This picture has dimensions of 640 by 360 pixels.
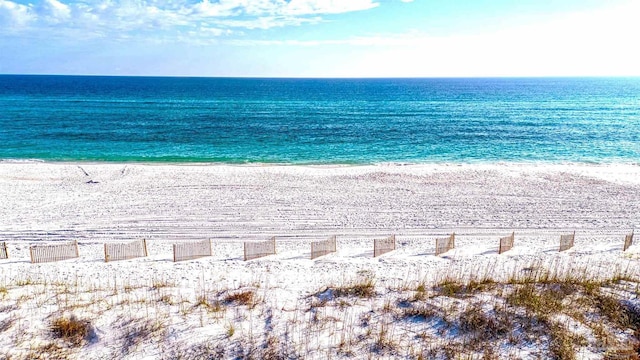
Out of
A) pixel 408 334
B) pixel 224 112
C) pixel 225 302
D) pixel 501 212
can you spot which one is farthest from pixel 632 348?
pixel 224 112

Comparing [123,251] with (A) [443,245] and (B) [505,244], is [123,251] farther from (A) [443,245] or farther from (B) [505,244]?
(B) [505,244]

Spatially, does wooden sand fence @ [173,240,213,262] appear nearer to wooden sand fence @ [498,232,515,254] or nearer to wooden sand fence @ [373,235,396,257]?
wooden sand fence @ [373,235,396,257]

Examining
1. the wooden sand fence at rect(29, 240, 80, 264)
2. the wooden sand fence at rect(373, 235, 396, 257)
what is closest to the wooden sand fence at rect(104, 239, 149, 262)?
the wooden sand fence at rect(29, 240, 80, 264)

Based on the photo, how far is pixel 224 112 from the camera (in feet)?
243

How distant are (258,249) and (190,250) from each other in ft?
8.33

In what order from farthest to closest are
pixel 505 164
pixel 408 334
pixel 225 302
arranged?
pixel 505 164 < pixel 225 302 < pixel 408 334

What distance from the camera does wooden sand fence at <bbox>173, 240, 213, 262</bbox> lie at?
15.4m

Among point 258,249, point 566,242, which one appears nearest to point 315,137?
point 258,249

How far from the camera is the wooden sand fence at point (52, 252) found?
1506 centimetres

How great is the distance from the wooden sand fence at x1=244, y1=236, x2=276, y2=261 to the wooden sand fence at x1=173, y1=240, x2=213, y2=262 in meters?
1.54

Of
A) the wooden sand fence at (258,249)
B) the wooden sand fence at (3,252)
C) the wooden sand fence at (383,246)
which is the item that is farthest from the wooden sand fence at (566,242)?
the wooden sand fence at (3,252)

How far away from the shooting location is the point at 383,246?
16.7 metres

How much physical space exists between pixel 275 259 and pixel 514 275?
8.23m

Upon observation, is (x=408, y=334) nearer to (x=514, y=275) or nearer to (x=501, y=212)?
(x=514, y=275)
